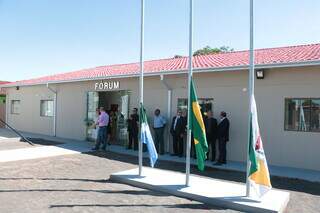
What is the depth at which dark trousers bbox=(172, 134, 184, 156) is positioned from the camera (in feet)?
42.8

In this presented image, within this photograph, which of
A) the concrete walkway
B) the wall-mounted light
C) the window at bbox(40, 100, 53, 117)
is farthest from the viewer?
the window at bbox(40, 100, 53, 117)

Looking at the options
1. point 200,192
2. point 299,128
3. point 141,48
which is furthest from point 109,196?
point 299,128

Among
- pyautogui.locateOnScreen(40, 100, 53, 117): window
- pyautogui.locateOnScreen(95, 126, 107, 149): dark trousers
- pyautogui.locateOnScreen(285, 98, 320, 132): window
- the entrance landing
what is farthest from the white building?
pyautogui.locateOnScreen(40, 100, 53, 117): window

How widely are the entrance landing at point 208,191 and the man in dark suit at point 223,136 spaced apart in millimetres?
2863

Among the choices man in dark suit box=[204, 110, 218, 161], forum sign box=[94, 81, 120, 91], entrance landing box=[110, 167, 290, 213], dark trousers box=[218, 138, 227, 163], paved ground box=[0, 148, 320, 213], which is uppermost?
forum sign box=[94, 81, 120, 91]

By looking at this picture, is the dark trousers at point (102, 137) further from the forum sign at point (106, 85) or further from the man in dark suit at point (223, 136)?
the man in dark suit at point (223, 136)

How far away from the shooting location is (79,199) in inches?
274

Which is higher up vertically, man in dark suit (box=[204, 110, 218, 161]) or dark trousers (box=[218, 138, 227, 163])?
man in dark suit (box=[204, 110, 218, 161])

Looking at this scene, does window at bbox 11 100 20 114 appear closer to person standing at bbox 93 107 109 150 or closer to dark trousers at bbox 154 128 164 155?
person standing at bbox 93 107 109 150

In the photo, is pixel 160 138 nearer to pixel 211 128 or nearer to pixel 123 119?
pixel 211 128

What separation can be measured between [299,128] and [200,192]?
4.91 metres

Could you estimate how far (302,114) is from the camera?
35.4 feet

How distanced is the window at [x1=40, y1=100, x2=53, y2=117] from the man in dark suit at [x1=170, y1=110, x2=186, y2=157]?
9741mm

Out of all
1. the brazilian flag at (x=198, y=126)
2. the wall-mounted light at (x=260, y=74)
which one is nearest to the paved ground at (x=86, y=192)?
the brazilian flag at (x=198, y=126)
